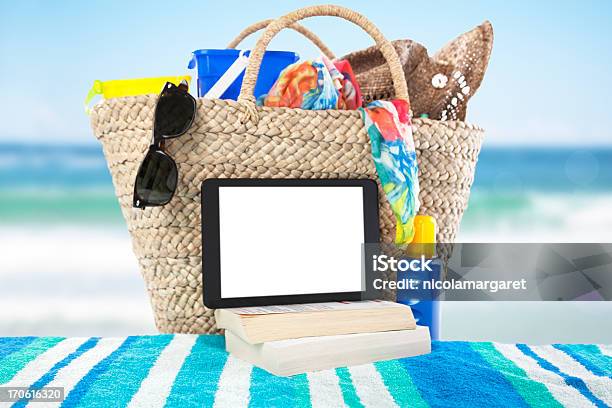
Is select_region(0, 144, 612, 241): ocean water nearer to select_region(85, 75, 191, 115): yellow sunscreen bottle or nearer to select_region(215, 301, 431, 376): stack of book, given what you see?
select_region(85, 75, 191, 115): yellow sunscreen bottle

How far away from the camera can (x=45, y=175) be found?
5.86 feet

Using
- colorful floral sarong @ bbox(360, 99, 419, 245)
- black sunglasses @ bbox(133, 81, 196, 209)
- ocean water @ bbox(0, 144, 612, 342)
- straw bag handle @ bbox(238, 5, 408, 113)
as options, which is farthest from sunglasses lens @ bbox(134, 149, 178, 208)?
ocean water @ bbox(0, 144, 612, 342)

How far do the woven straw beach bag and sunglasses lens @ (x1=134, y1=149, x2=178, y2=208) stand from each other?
1.1 inches

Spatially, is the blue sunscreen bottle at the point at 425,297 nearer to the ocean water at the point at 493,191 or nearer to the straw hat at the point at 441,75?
the straw hat at the point at 441,75

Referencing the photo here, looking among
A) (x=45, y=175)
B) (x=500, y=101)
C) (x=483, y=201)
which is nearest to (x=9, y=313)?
(x=45, y=175)

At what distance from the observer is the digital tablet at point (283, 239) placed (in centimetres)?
92

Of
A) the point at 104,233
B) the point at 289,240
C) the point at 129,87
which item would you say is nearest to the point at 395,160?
the point at 289,240

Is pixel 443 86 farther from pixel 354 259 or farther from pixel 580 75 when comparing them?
pixel 580 75

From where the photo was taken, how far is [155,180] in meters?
0.93

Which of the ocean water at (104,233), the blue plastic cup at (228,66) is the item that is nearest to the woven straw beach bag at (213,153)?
the blue plastic cup at (228,66)

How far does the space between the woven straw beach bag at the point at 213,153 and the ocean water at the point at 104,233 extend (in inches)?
25.9

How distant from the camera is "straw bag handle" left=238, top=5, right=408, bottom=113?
3.17 ft

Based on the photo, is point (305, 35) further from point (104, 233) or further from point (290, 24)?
point (104, 233)

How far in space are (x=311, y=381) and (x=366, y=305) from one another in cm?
20
